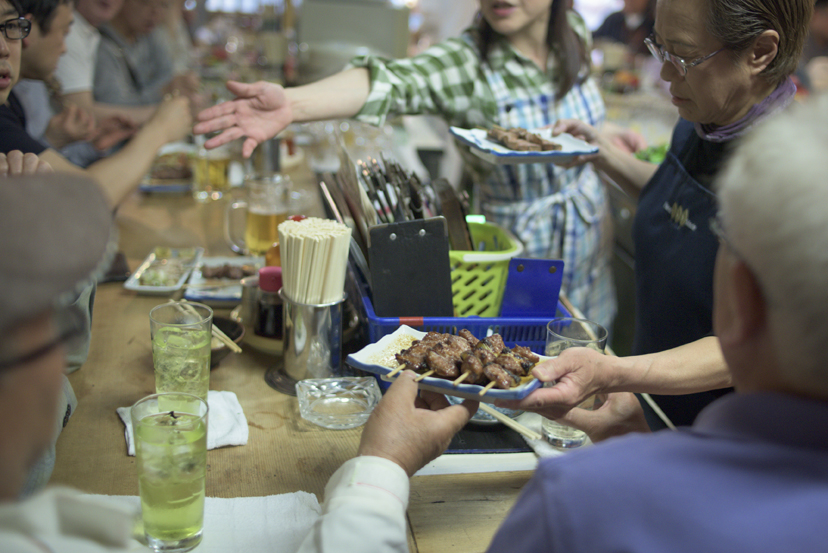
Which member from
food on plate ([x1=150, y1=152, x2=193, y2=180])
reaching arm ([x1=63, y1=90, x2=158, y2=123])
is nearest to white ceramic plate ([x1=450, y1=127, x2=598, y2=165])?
food on plate ([x1=150, y1=152, x2=193, y2=180])

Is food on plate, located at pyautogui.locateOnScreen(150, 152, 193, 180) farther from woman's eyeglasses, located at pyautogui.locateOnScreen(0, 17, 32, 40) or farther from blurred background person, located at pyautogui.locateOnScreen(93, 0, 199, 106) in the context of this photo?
woman's eyeglasses, located at pyautogui.locateOnScreen(0, 17, 32, 40)

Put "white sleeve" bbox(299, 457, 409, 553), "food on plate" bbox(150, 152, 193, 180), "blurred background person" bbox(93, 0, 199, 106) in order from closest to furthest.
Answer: "white sleeve" bbox(299, 457, 409, 553)
"food on plate" bbox(150, 152, 193, 180)
"blurred background person" bbox(93, 0, 199, 106)

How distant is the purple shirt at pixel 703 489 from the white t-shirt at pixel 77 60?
12.2 ft

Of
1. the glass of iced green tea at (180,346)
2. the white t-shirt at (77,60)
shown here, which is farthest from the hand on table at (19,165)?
the white t-shirt at (77,60)

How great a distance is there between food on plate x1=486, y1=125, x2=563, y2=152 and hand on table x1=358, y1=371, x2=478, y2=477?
1.18 meters

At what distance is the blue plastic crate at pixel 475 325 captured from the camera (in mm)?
1488

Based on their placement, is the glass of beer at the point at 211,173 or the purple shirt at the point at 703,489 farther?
the glass of beer at the point at 211,173

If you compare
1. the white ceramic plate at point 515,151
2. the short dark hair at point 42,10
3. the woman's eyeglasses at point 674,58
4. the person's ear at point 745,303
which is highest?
the woman's eyeglasses at point 674,58

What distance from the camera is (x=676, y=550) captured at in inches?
25.3

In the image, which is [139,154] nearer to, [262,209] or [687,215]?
[262,209]

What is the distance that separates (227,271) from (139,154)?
2.62 ft

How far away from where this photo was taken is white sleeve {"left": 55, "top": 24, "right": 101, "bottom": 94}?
355 cm

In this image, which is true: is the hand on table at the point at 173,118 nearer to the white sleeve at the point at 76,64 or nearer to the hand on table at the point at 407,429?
the white sleeve at the point at 76,64

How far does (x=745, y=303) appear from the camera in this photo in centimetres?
71
